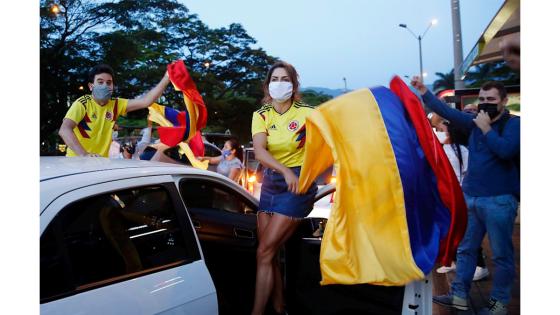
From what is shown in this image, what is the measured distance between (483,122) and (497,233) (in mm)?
819

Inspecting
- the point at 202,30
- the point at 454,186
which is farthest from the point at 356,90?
the point at 202,30

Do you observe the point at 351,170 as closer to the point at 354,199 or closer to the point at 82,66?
the point at 354,199

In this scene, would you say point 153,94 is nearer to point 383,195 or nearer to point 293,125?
point 293,125

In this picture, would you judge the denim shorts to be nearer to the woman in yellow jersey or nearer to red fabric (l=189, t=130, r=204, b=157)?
the woman in yellow jersey

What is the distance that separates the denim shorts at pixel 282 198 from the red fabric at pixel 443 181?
0.83 meters

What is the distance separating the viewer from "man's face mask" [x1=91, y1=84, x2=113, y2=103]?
4156 millimetres

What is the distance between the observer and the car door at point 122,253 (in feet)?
6.58

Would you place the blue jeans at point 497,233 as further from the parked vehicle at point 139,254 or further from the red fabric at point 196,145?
the red fabric at point 196,145

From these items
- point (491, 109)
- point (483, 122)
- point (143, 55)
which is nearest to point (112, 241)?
point (483, 122)

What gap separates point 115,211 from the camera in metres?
2.43

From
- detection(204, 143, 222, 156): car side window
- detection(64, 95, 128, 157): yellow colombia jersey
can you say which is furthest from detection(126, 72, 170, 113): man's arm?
detection(204, 143, 222, 156): car side window

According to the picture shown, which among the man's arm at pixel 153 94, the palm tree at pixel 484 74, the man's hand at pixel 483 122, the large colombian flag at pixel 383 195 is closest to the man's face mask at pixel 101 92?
the man's arm at pixel 153 94

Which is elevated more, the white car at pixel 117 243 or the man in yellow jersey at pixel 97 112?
the man in yellow jersey at pixel 97 112

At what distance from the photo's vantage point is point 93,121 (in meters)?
4.18
